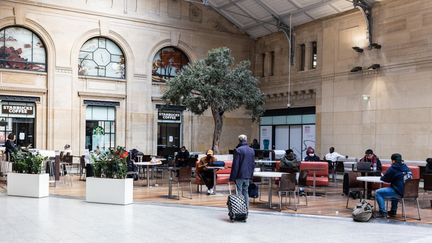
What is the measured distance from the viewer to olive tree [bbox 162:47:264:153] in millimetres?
17547

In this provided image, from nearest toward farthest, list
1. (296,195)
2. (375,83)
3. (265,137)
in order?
(296,195) → (375,83) → (265,137)

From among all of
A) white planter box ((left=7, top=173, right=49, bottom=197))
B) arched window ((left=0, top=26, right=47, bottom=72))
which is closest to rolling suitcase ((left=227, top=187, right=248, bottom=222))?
white planter box ((left=7, top=173, right=49, bottom=197))

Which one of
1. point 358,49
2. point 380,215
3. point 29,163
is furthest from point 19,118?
point 380,215

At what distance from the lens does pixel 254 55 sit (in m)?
27.3

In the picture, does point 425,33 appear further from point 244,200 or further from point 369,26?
point 244,200

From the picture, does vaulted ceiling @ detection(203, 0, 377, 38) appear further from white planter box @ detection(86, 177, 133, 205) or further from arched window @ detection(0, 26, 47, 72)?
white planter box @ detection(86, 177, 133, 205)

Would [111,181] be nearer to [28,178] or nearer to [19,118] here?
[28,178]

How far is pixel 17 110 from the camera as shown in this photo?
→ 2088 centimetres

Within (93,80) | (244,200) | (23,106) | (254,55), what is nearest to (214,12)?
(254,55)

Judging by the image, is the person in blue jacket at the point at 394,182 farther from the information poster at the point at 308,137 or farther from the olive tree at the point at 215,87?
the information poster at the point at 308,137

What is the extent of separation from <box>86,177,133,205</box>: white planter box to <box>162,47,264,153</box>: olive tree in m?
7.28

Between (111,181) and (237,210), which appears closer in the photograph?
(237,210)

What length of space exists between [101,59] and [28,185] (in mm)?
12120

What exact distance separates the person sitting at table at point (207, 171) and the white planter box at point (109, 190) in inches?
98.7
